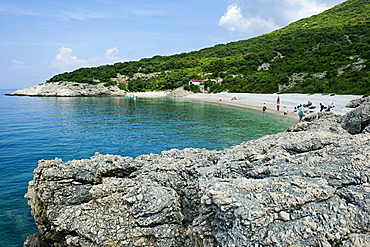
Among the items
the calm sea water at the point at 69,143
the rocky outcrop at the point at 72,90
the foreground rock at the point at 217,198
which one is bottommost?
the calm sea water at the point at 69,143

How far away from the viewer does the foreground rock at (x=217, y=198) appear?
12.3 feet

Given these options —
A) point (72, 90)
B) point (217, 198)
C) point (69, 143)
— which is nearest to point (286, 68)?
point (69, 143)

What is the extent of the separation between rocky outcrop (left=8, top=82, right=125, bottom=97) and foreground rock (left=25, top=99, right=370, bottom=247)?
95.8 meters

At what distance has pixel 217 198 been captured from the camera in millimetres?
4254

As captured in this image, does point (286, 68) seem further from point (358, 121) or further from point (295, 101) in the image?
point (358, 121)

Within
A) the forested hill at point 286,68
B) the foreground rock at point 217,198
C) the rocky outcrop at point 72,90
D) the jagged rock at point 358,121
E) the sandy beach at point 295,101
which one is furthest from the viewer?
the rocky outcrop at point 72,90

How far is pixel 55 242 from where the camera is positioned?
5906 mm

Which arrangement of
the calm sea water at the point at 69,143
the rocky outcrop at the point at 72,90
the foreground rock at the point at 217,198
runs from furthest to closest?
the rocky outcrop at the point at 72,90 < the calm sea water at the point at 69,143 < the foreground rock at the point at 217,198

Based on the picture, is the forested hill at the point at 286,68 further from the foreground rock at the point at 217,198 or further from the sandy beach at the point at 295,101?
the foreground rock at the point at 217,198

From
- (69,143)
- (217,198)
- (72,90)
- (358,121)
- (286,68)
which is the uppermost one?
(286,68)

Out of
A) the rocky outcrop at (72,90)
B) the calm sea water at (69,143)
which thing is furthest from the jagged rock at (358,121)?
the rocky outcrop at (72,90)

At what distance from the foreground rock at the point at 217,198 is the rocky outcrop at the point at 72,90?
95774mm

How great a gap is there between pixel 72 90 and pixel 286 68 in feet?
268

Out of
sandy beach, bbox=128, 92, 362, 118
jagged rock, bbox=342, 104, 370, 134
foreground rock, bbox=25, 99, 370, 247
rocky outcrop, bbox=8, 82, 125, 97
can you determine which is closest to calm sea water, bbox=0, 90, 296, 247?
foreground rock, bbox=25, 99, 370, 247
